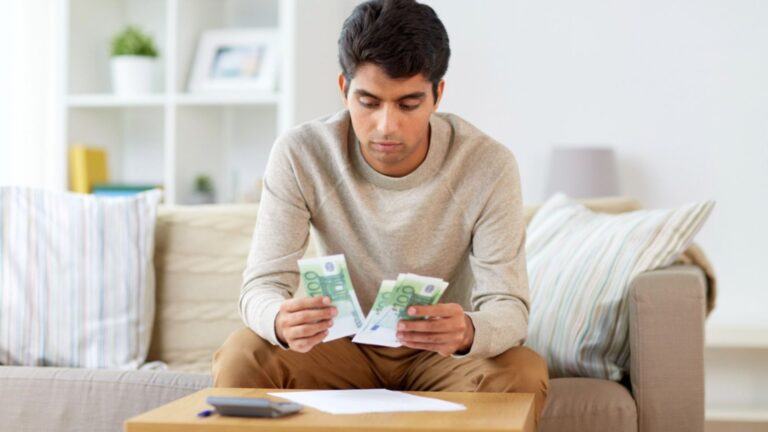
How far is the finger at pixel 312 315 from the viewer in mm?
1790

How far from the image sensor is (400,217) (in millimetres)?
2189

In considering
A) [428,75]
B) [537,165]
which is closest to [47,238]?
[428,75]

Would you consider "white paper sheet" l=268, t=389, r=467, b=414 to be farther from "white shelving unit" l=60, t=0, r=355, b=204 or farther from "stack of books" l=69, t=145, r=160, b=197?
"stack of books" l=69, t=145, r=160, b=197

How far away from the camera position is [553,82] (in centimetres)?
416

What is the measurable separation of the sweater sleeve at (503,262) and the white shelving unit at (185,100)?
182 cm

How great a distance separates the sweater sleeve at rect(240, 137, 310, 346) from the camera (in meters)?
2.10

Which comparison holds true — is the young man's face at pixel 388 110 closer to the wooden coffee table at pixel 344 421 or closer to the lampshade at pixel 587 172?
the wooden coffee table at pixel 344 421

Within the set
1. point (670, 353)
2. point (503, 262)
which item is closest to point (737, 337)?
point (670, 353)

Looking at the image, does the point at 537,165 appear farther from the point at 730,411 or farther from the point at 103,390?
the point at 103,390

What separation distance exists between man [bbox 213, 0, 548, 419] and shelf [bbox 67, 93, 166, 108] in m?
1.92

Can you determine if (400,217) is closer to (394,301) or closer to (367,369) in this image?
(367,369)

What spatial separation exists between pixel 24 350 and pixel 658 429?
1.55 m


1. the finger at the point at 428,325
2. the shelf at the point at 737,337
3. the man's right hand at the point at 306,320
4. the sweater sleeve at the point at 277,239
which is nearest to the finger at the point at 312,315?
the man's right hand at the point at 306,320

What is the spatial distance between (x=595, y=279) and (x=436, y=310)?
75 centimetres
